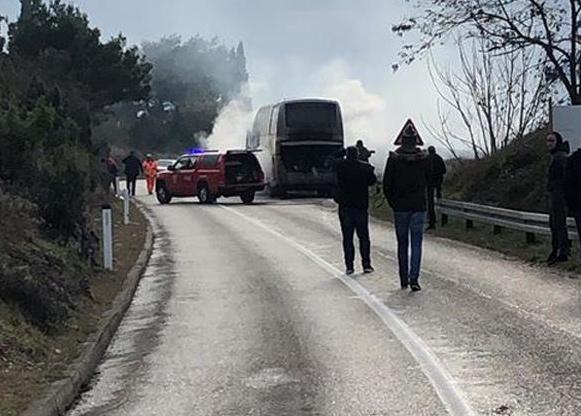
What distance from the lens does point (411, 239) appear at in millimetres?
14703

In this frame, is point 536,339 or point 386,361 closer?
point 386,361

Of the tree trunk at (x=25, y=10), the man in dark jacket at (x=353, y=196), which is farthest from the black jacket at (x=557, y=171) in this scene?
the tree trunk at (x=25, y=10)

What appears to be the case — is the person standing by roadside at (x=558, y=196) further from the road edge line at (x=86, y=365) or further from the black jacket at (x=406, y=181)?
the road edge line at (x=86, y=365)

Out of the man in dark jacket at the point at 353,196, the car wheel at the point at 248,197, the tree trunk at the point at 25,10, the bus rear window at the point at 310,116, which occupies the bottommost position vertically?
the car wheel at the point at 248,197

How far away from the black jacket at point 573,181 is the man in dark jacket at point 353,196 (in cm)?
269

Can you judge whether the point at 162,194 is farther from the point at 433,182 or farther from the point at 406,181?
the point at 406,181

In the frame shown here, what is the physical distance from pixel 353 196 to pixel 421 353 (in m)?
6.48

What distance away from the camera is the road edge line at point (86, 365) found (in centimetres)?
813

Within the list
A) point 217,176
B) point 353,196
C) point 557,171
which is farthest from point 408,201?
point 217,176

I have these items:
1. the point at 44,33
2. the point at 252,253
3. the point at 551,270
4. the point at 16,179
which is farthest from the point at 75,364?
the point at 44,33

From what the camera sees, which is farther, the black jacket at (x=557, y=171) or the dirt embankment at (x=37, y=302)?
the black jacket at (x=557, y=171)

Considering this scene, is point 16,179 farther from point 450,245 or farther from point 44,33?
point 44,33

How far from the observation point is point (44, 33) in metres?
51.5

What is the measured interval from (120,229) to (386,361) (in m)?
16.4
